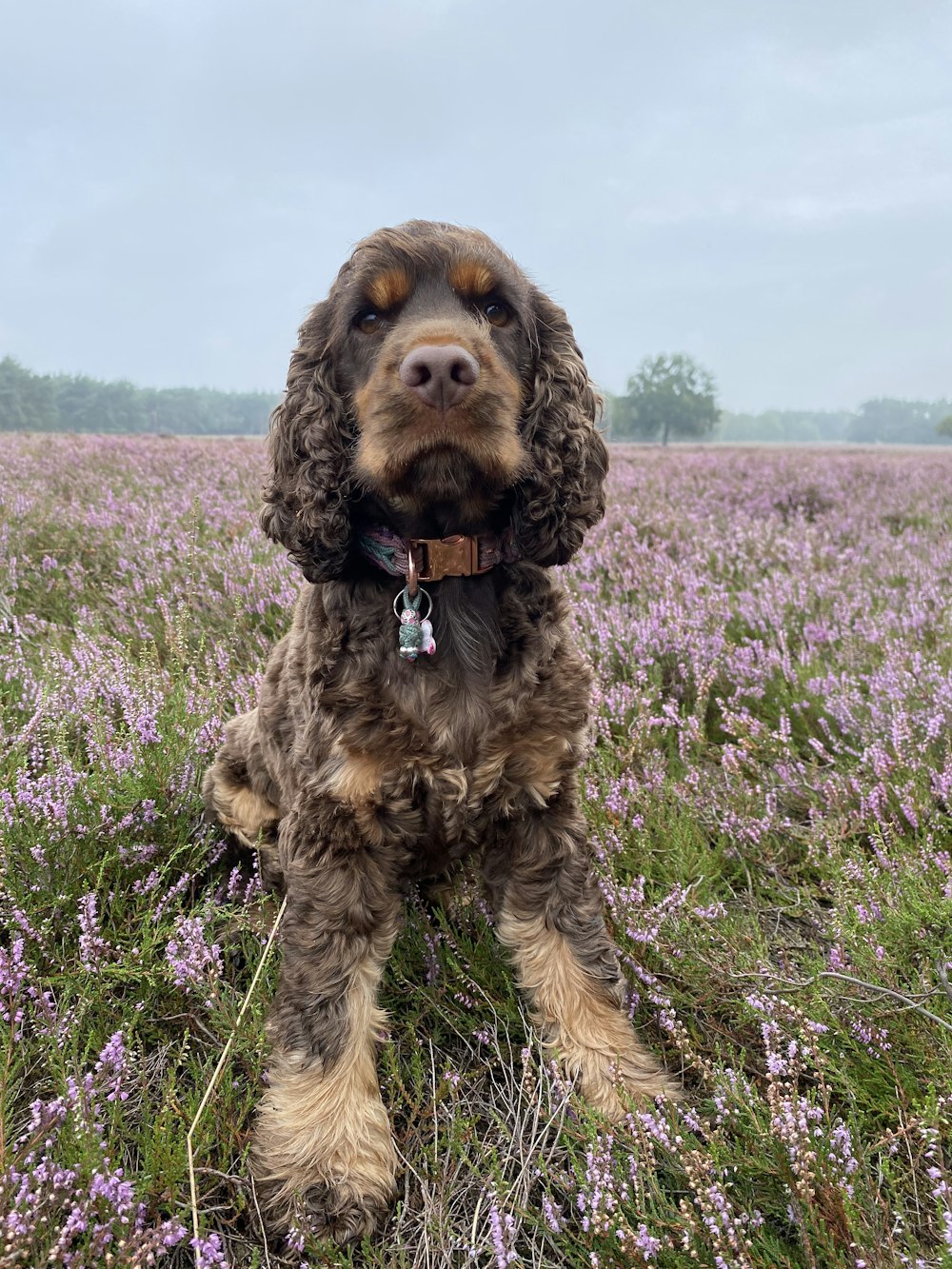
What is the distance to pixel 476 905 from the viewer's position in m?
2.23

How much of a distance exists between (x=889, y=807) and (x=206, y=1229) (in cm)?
233

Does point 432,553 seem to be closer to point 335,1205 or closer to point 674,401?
point 335,1205

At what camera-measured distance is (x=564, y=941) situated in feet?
6.60

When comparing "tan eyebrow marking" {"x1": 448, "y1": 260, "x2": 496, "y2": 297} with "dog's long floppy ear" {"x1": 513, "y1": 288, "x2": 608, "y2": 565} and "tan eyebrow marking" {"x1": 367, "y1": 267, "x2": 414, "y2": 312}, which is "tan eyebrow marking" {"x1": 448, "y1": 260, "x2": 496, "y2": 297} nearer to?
"tan eyebrow marking" {"x1": 367, "y1": 267, "x2": 414, "y2": 312}

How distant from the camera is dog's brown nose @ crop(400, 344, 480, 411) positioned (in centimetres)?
161

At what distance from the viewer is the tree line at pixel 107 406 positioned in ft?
164

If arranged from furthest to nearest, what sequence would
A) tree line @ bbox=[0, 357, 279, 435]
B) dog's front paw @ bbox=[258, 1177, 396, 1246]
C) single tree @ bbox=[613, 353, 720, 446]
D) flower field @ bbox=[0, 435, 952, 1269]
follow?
single tree @ bbox=[613, 353, 720, 446]
tree line @ bbox=[0, 357, 279, 435]
dog's front paw @ bbox=[258, 1177, 396, 1246]
flower field @ bbox=[0, 435, 952, 1269]

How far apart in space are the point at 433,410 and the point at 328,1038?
1568 millimetres

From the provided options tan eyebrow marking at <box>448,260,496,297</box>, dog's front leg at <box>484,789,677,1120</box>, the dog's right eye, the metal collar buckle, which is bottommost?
dog's front leg at <box>484,789,677,1120</box>

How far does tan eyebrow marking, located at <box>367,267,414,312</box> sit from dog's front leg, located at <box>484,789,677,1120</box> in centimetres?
144

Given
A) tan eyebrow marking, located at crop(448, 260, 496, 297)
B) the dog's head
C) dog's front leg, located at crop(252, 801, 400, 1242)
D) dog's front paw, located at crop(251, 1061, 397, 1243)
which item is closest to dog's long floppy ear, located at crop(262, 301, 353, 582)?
the dog's head

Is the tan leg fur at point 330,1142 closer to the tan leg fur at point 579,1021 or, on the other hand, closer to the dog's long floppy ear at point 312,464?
the tan leg fur at point 579,1021

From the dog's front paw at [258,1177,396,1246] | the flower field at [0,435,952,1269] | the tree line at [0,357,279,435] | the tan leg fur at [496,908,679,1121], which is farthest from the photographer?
the tree line at [0,357,279,435]

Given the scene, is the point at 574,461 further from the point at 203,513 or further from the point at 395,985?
the point at 203,513
